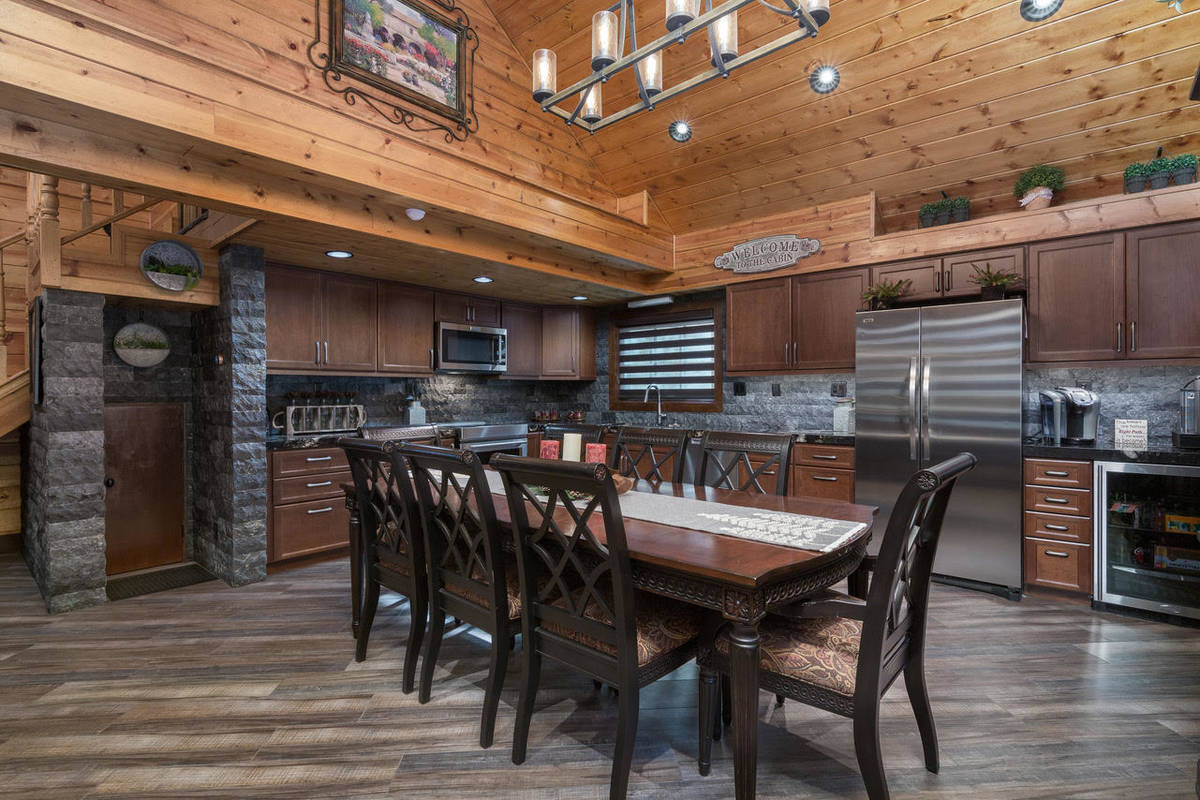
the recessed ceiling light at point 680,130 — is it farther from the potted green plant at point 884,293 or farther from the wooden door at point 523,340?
the wooden door at point 523,340

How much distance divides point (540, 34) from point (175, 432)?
4045 millimetres

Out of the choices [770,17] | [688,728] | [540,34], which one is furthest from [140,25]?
[688,728]

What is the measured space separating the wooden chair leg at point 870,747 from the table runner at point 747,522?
42cm

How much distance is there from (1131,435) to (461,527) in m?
4.04

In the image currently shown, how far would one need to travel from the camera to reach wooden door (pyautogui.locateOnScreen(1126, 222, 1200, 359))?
312 centimetres

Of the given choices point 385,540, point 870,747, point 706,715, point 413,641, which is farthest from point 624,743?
point 385,540

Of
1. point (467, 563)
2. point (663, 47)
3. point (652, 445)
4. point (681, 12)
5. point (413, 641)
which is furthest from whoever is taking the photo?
point (652, 445)

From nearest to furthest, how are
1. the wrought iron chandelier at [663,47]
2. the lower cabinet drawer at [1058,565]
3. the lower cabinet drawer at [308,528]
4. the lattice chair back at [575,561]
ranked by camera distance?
1. the lattice chair back at [575,561]
2. the wrought iron chandelier at [663,47]
3. the lower cabinet drawer at [1058,565]
4. the lower cabinet drawer at [308,528]

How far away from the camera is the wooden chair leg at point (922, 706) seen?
Result: 179 cm

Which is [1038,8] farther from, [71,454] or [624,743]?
[71,454]

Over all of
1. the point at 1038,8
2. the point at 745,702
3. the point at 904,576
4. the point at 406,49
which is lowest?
the point at 745,702

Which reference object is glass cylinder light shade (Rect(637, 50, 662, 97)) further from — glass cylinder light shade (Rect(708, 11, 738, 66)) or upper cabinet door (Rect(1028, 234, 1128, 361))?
upper cabinet door (Rect(1028, 234, 1128, 361))

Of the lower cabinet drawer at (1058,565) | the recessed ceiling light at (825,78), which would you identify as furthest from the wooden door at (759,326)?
the lower cabinet drawer at (1058,565)

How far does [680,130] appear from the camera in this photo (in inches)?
165
